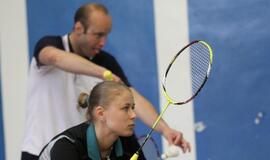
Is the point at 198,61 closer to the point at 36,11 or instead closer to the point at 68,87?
the point at 68,87

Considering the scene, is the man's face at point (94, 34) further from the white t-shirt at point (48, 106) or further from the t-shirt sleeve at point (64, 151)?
the t-shirt sleeve at point (64, 151)

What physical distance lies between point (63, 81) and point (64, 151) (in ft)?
3.13

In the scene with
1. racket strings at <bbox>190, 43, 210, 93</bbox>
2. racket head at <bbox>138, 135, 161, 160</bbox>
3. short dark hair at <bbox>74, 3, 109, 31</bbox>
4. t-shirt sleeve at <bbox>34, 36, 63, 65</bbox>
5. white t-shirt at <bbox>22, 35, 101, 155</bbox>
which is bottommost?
racket head at <bbox>138, 135, 161, 160</bbox>

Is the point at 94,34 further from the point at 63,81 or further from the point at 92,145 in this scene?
the point at 92,145

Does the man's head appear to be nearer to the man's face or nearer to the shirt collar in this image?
the man's face

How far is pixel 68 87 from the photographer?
3.51 meters

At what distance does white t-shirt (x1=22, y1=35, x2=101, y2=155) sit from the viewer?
3.41 metres

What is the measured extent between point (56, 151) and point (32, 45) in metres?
1.56

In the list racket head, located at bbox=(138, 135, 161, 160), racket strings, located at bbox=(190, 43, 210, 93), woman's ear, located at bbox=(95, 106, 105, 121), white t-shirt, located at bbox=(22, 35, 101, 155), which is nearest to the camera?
woman's ear, located at bbox=(95, 106, 105, 121)

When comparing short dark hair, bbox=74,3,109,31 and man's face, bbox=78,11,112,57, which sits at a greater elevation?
short dark hair, bbox=74,3,109,31

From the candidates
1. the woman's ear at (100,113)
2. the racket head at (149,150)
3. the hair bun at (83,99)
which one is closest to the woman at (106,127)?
the woman's ear at (100,113)

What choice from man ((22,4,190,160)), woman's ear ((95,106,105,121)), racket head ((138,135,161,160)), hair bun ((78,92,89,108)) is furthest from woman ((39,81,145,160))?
hair bun ((78,92,89,108))

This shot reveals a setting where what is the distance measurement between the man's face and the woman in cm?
62

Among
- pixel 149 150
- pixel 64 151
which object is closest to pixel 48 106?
pixel 149 150
